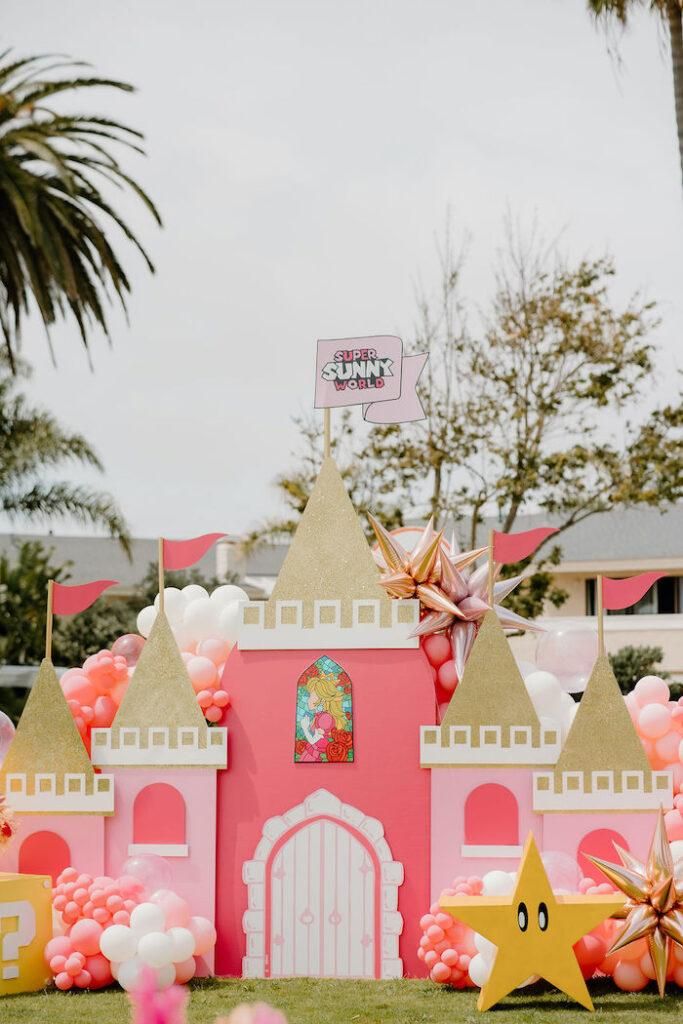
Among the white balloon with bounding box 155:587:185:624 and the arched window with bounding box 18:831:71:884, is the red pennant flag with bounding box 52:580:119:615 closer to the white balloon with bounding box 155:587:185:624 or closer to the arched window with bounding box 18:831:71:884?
the white balloon with bounding box 155:587:185:624

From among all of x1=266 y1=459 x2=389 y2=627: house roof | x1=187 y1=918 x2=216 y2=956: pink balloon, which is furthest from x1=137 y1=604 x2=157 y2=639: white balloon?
x1=187 y1=918 x2=216 y2=956: pink balloon

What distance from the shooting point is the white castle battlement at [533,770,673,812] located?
10797 millimetres

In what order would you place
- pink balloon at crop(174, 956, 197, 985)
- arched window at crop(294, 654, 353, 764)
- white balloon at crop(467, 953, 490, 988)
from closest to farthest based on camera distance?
white balloon at crop(467, 953, 490, 988), pink balloon at crop(174, 956, 197, 985), arched window at crop(294, 654, 353, 764)

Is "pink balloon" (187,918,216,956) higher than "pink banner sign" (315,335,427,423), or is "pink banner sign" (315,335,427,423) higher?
"pink banner sign" (315,335,427,423)

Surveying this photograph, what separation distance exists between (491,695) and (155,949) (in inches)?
125

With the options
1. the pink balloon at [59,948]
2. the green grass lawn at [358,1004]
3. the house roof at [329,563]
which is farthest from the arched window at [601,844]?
the pink balloon at [59,948]

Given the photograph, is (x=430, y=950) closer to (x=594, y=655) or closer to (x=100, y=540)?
(x=594, y=655)

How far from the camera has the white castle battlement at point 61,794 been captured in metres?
11.3

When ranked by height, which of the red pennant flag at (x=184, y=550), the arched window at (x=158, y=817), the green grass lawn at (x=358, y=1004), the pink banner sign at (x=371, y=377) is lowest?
the green grass lawn at (x=358, y=1004)

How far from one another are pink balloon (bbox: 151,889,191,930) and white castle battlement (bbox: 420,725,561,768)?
213 cm

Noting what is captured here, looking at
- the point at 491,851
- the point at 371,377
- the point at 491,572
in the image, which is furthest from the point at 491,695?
the point at 371,377

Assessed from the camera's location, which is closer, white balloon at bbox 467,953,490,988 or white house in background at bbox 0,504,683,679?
white balloon at bbox 467,953,490,988

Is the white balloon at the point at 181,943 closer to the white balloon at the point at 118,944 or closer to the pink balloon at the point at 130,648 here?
the white balloon at the point at 118,944

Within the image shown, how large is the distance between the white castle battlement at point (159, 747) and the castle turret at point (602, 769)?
2.55 m
